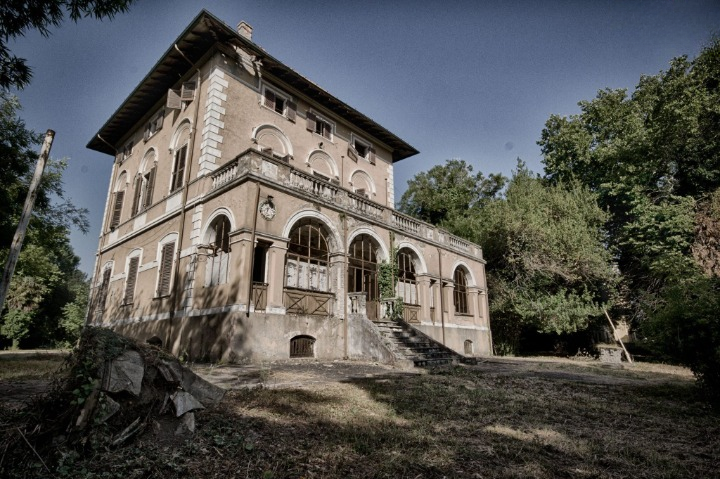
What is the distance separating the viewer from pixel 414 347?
13.4 m

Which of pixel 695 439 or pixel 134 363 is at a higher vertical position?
pixel 134 363

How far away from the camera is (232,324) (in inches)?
453

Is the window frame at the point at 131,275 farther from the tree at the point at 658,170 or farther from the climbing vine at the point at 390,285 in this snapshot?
the tree at the point at 658,170

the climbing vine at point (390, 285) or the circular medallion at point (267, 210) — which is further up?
the circular medallion at point (267, 210)

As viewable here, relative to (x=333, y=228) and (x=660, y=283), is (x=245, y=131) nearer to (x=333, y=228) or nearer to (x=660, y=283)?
(x=333, y=228)

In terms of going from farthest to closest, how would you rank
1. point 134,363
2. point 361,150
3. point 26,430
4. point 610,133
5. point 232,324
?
1. point 610,133
2. point 361,150
3. point 232,324
4. point 134,363
5. point 26,430

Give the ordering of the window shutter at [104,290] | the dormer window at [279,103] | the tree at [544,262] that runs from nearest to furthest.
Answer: the dormer window at [279,103], the window shutter at [104,290], the tree at [544,262]

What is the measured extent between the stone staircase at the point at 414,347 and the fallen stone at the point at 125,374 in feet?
29.3

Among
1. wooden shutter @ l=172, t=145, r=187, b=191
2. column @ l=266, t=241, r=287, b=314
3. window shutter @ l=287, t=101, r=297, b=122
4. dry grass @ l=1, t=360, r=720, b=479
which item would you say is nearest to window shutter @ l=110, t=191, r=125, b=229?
wooden shutter @ l=172, t=145, r=187, b=191

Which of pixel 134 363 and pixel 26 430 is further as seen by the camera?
pixel 134 363

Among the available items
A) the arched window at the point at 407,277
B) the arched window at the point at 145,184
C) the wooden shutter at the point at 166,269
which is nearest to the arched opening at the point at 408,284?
the arched window at the point at 407,277

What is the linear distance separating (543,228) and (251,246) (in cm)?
1569

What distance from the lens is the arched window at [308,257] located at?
45.8 ft

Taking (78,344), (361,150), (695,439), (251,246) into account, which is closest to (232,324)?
(251,246)
